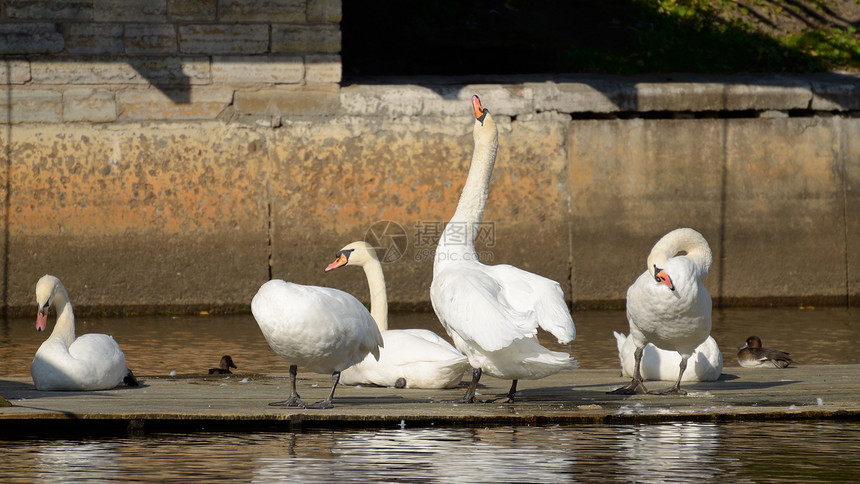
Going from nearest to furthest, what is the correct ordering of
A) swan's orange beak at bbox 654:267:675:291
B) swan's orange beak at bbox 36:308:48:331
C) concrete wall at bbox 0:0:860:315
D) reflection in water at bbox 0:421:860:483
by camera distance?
1. reflection in water at bbox 0:421:860:483
2. swan's orange beak at bbox 654:267:675:291
3. swan's orange beak at bbox 36:308:48:331
4. concrete wall at bbox 0:0:860:315

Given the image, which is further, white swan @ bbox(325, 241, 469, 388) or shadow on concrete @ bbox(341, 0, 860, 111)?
shadow on concrete @ bbox(341, 0, 860, 111)

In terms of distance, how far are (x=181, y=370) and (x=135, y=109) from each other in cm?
403

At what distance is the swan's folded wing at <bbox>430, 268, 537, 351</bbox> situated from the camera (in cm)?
681

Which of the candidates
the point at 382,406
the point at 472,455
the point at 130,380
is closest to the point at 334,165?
the point at 130,380

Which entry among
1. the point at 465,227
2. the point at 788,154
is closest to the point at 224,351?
the point at 465,227

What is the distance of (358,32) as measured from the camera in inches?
647

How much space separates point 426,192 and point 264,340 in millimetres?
2721

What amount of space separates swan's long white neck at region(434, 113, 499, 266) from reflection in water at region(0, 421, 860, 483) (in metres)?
1.40

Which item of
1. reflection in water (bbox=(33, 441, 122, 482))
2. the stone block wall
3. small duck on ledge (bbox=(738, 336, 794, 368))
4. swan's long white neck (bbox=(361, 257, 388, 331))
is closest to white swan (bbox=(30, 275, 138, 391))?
reflection in water (bbox=(33, 441, 122, 482))

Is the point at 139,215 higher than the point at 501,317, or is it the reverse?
the point at 139,215

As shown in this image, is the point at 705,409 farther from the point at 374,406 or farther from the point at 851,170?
the point at 851,170

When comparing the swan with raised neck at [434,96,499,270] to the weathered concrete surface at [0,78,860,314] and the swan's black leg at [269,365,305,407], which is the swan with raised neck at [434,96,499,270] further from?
the weathered concrete surface at [0,78,860,314]

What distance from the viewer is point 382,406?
Answer: 7.20 meters

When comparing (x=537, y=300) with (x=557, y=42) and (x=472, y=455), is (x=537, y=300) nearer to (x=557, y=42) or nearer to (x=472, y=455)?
(x=472, y=455)
